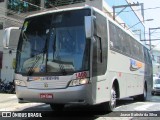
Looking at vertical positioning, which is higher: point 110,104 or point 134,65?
point 134,65

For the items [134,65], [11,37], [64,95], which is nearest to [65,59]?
[64,95]

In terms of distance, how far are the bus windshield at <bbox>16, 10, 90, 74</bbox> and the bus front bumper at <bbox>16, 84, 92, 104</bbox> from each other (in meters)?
0.50

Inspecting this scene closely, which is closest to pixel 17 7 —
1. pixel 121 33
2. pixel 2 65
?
pixel 2 65

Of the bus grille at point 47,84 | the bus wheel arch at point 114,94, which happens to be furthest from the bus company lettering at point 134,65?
the bus grille at point 47,84

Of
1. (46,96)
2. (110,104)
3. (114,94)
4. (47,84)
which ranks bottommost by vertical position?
(110,104)

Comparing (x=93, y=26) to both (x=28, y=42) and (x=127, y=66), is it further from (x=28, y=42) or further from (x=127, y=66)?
(x=127, y=66)

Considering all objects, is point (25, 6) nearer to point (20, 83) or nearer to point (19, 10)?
point (19, 10)

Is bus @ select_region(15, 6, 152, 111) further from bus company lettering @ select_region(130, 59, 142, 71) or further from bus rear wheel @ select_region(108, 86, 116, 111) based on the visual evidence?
bus company lettering @ select_region(130, 59, 142, 71)

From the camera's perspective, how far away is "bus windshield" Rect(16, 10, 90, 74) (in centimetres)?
816

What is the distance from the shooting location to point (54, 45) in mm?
8414

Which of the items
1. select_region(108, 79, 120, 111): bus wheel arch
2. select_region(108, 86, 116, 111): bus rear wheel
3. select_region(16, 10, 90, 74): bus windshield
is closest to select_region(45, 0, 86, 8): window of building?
select_region(108, 79, 120, 111): bus wheel arch

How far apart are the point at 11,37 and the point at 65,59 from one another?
217 centimetres

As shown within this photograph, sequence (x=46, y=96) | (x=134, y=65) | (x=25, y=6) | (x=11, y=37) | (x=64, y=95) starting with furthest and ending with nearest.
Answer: (x=25, y=6) → (x=134, y=65) → (x=11, y=37) → (x=46, y=96) → (x=64, y=95)

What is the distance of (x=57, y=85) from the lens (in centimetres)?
809
